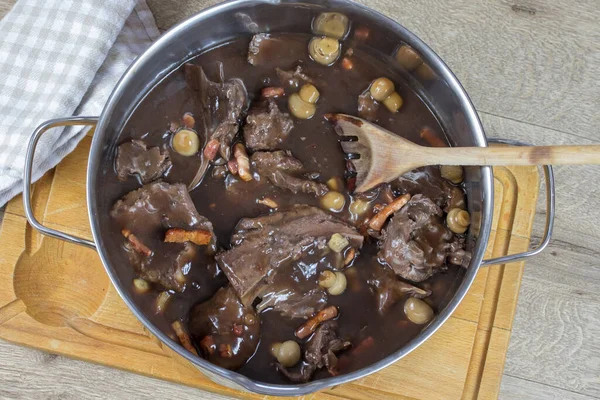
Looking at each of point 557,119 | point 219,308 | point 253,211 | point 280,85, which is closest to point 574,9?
point 557,119

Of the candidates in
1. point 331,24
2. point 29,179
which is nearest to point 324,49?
→ point 331,24

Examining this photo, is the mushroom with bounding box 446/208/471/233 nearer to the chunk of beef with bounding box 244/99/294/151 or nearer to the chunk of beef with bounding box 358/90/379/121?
the chunk of beef with bounding box 358/90/379/121

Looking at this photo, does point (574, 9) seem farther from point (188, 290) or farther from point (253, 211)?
point (188, 290)

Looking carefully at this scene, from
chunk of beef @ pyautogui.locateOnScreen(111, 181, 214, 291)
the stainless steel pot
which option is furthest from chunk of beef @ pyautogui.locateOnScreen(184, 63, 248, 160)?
chunk of beef @ pyautogui.locateOnScreen(111, 181, 214, 291)

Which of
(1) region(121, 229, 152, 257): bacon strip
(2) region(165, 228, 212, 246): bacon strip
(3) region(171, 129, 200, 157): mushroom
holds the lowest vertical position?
(1) region(121, 229, 152, 257): bacon strip

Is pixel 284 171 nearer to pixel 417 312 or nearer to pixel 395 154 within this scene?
pixel 395 154
